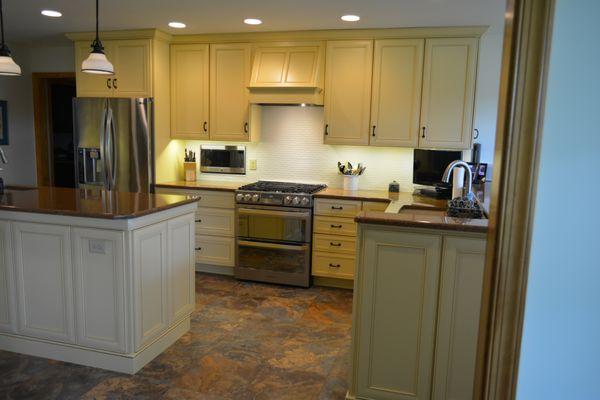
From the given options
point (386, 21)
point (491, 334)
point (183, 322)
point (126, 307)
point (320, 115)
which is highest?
point (386, 21)

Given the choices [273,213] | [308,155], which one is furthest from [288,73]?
[273,213]

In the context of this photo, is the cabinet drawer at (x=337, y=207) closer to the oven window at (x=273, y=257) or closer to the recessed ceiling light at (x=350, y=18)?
the oven window at (x=273, y=257)

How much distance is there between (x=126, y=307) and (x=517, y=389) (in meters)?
2.25

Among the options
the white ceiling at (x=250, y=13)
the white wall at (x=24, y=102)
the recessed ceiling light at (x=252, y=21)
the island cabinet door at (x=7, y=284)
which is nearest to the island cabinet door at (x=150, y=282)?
the island cabinet door at (x=7, y=284)

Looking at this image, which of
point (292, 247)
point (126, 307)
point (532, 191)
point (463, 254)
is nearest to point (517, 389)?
point (532, 191)

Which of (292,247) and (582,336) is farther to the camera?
(292,247)

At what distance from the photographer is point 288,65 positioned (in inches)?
175

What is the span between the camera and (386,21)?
3938mm

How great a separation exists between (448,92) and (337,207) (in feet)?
4.67

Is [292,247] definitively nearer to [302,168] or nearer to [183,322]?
[302,168]

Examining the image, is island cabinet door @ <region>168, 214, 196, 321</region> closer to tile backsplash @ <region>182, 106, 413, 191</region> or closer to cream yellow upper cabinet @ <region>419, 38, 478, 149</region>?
tile backsplash @ <region>182, 106, 413, 191</region>

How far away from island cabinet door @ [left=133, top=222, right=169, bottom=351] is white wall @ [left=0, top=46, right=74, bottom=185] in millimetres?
3546

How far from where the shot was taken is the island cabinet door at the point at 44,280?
2758 millimetres

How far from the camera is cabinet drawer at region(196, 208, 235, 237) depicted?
462cm
